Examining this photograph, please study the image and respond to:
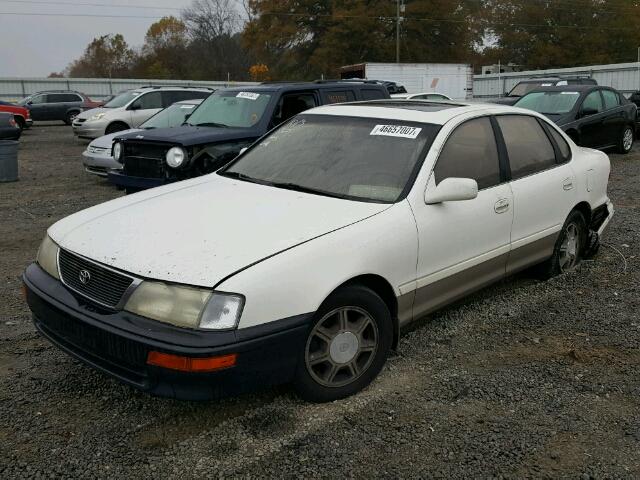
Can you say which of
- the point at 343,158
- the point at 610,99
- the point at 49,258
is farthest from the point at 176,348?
the point at 610,99

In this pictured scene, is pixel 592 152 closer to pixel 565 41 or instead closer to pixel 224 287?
pixel 224 287

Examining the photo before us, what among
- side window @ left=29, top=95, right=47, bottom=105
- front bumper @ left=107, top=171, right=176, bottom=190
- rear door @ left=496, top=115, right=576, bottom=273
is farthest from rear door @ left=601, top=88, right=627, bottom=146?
side window @ left=29, top=95, right=47, bottom=105

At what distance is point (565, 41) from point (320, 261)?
211 ft

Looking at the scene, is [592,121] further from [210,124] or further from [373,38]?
[373,38]

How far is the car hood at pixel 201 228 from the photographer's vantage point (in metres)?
2.91

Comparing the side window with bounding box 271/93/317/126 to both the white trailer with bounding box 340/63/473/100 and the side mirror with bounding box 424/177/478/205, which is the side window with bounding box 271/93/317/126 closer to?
the side mirror with bounding box 424/177/478/205

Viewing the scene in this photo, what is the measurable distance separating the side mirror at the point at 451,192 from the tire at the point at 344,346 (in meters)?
0.73

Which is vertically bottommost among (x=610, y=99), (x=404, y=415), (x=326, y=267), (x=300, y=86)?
(x=404, y=415)

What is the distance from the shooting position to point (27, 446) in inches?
115

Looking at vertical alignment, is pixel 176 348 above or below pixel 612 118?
below

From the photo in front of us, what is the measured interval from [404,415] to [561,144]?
3078 millimetres

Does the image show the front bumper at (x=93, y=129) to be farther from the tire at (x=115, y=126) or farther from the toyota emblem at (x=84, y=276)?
the toyota emblem at (x=84, y=276)

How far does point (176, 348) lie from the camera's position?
2721 mm

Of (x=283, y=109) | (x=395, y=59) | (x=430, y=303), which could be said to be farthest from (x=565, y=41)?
(x=430, y=303)
